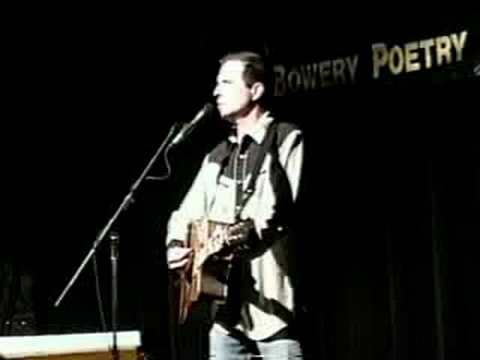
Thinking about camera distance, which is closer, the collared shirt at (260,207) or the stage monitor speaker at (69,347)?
the collared shirt at (260,207)

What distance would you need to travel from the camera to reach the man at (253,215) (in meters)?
2.81

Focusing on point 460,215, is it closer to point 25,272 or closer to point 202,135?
point 202,135

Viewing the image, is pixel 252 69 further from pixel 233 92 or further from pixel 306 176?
pixel 306 176

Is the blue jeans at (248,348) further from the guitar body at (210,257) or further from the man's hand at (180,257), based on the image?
the man's hand at (180,257)

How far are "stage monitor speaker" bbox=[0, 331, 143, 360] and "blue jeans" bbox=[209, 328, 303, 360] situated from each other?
2.70ft

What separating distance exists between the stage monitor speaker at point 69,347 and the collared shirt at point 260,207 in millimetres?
762

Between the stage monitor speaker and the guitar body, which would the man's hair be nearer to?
the guitar body

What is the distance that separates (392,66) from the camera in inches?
179

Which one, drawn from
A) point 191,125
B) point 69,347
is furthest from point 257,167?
point 69,347

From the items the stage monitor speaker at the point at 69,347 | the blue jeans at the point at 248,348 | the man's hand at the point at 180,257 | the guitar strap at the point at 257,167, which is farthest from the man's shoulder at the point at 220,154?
the stage monitor speaker at the point at 69,347

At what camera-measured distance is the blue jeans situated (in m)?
2.81

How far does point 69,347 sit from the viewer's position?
3586mm

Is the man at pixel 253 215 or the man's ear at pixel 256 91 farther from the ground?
the man's ear at pixel 256 91

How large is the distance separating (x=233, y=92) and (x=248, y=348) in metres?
0.72
